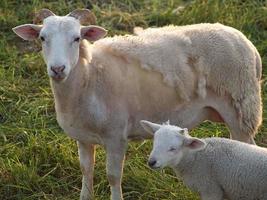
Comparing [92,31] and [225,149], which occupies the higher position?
[92,31]

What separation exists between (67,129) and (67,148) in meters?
0.92

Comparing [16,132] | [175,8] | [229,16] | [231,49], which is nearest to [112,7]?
[175,8]

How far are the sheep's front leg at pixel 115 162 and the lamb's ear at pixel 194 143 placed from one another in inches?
24.2

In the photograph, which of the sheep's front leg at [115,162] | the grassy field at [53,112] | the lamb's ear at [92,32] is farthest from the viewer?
the grassy field at [53,112]

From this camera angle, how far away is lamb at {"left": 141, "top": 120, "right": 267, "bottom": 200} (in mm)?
4531

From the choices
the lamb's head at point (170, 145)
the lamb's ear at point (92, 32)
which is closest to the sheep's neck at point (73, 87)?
the lamb's ear at point (92, 32)

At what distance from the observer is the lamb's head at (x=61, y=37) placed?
4.52 meters

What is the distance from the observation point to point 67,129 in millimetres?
4980

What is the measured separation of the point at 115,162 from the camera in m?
5.05

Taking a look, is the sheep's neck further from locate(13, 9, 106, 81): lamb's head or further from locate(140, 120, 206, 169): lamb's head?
locate(140, 120, 206, 169): lamb's head

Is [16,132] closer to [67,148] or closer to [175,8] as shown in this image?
[67,148]

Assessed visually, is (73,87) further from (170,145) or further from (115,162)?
(170,145)

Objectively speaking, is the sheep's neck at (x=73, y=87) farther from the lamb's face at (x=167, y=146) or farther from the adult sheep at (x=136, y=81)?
the lamb's face at (x=167, y=146)

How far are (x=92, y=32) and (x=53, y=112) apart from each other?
78.9 inches
